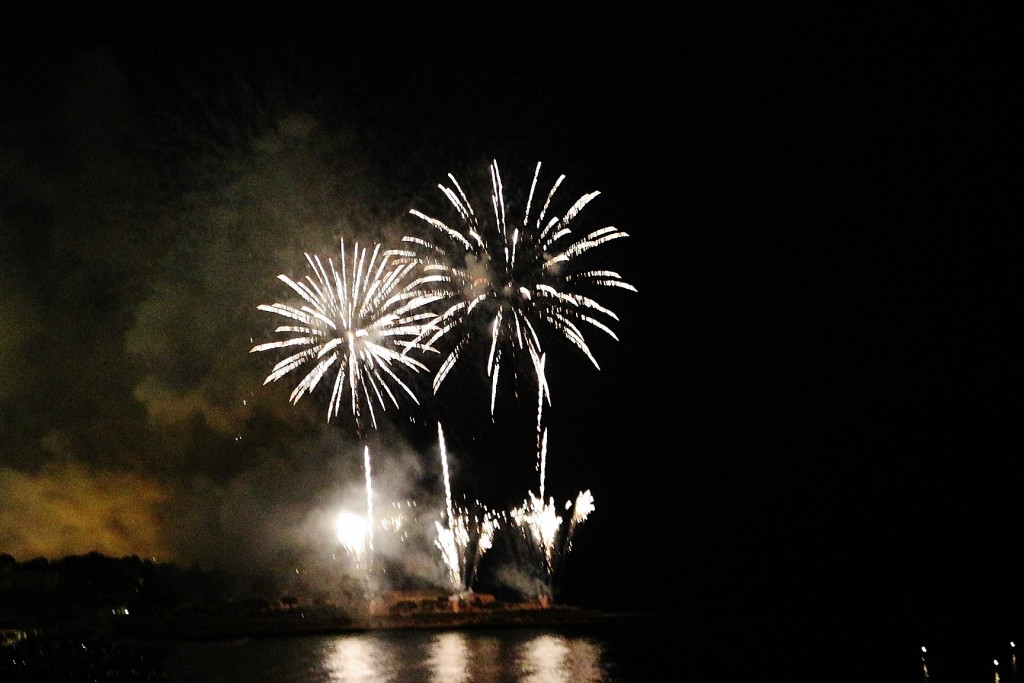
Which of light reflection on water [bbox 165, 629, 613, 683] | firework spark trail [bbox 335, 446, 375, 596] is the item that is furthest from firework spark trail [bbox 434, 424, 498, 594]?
light reflection on water [bbox 165, 629, 613, 683]

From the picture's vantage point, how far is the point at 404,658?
84.5 feet

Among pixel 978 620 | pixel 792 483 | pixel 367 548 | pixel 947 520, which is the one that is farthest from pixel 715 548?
pixel 367 548

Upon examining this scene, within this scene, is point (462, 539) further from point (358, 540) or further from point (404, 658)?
point (404, 658)

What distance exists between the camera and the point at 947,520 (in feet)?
217

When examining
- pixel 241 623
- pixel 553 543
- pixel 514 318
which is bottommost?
pixel 241 623

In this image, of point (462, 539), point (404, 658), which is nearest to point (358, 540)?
point (462, 539)

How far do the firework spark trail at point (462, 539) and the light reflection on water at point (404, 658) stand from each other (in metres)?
7.62

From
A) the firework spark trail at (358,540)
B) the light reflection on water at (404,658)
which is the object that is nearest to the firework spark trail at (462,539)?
the firework spark trail at (358,540)

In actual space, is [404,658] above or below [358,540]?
below

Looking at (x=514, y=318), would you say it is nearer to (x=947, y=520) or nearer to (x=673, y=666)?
(x=673, y=666)

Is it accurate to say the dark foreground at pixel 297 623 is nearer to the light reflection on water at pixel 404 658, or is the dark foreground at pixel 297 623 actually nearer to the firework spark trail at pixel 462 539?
the light reflection on water at pixel 404 658

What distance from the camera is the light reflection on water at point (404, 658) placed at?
22.5m

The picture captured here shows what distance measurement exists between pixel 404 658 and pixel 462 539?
14805mm

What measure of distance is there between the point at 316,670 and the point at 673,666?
925 cm
